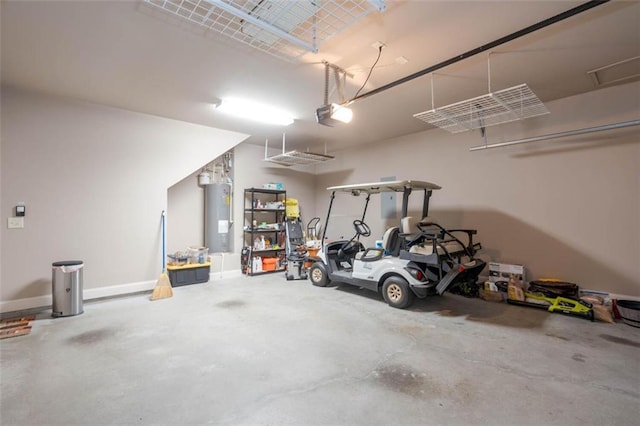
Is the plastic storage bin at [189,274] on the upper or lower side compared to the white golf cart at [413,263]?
lower

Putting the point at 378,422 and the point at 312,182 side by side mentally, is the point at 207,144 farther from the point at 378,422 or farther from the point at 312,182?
the point at 378,422

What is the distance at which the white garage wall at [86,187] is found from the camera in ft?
13.1

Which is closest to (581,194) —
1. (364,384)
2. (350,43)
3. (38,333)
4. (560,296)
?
(560,296)

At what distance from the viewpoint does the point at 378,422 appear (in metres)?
1.85

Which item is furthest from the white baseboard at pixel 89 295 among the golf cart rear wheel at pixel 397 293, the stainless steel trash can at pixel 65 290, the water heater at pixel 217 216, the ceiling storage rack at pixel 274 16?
the ceiling storage rack at pixel 274 16

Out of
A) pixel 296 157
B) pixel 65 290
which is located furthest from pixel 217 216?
pixel 65 290

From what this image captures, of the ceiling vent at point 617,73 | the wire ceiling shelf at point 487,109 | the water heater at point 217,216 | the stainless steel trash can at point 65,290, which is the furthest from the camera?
the water heater at point 217,216

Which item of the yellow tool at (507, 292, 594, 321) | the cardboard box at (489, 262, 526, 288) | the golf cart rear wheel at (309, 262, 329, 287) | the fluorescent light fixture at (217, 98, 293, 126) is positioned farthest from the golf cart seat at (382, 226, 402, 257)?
the fluorescent light fixture at (217, 98, 293, 126)

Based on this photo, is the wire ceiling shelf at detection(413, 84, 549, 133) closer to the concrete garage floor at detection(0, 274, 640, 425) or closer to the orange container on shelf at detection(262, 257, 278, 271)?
the concrete garage floor at detection(0, 274, 640, 425)

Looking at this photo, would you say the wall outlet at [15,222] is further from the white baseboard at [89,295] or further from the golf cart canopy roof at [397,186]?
the golf cart canopy roof at [397,186]

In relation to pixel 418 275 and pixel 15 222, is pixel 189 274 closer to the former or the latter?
pixel 15 222

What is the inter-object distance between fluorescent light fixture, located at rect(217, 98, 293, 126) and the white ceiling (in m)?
0.21

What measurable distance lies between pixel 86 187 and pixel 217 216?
227 cm

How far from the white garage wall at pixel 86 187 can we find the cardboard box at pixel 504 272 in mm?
5548
